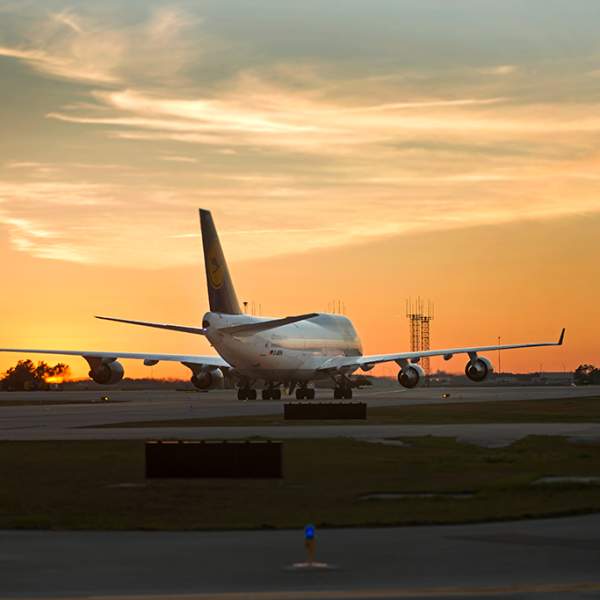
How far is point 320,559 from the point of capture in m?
15.6

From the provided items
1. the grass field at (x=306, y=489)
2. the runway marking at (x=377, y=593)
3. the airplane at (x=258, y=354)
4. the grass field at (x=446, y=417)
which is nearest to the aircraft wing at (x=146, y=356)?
the airplane at (x=258, y=354)

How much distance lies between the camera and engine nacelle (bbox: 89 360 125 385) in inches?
3829

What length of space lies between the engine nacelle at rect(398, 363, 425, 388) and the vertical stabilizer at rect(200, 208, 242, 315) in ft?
42.9

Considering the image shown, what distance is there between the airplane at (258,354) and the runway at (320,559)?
66.2 m

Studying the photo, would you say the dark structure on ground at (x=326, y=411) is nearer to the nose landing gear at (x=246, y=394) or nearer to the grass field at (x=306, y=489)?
the grass field at (x=306, y=489)

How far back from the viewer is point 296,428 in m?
48.8

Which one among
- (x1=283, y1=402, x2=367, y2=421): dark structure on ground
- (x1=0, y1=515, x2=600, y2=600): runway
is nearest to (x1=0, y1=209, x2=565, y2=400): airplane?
(x1=283, y1=402, x2=367, y2=421): dark structure on ground

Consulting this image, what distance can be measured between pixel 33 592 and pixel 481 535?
22.2 ft

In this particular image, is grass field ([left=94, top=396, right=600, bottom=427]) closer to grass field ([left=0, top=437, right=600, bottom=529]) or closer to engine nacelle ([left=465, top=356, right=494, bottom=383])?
grass field ([left=0, top=437, right=600, bottom=529])

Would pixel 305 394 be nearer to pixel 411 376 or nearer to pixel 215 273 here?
pixel 411 376

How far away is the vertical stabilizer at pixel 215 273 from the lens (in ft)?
304

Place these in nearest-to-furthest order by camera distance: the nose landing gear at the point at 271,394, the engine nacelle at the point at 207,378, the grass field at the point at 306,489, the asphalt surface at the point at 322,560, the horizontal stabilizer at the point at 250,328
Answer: the asphalt surface at the point at 322,560, the grass field at the point at 306,489, the horizontal stabilizer at the point at 250,328, the nose landing gear at the point at 271,394, the engine nacelle at the point at 207,378

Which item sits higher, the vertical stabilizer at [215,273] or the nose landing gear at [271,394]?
the vertical stabilizer at [215,273]

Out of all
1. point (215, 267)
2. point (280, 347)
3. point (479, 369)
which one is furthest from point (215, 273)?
point (479, 369)
